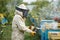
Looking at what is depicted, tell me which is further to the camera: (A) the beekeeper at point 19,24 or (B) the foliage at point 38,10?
(B) the foliage at point 38,10

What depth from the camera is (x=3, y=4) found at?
4875 mm

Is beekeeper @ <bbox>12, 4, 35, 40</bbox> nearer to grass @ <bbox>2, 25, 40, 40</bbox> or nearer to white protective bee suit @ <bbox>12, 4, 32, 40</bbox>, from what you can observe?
white protective bee suit @ <bbox>12, 4, 32, 40</bbox>

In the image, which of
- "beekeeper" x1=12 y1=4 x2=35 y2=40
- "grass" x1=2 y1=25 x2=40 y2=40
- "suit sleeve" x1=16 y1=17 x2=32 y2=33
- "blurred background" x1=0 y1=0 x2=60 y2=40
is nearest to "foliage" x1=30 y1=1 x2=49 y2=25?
"blurred background" x1=0 y1=0 x2=60 y2=40

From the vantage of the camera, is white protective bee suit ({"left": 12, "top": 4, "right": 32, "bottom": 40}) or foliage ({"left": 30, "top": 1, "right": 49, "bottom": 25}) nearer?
white protective bee suit ({"left": 12, "top": 4, "right": 32, "bottom": 40})

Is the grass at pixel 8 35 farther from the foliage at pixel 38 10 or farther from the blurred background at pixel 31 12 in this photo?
the foliage at pixel 38 10

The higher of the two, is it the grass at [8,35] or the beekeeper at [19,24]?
the beekeeper at [19,24]

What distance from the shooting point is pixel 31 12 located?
4785 millimetres

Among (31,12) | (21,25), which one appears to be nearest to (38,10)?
(31,12)

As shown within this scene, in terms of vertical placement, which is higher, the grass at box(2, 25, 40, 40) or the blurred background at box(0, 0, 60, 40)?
the blurred background at box(0, 0, 60, 40)

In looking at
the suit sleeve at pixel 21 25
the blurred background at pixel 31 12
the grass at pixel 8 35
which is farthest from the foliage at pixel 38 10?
the suit sleeve at pixel 21 25

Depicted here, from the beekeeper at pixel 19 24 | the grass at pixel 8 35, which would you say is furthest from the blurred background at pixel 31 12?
the beekeeper at pixel 19 24

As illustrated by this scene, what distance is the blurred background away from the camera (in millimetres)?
4754

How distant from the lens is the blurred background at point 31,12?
4.75 m

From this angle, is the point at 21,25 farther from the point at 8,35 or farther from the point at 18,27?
the point at 8,35
